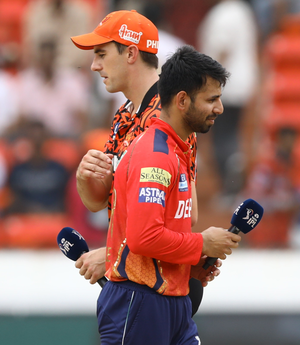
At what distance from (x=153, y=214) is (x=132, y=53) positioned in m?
0.77

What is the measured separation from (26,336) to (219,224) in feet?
7.24

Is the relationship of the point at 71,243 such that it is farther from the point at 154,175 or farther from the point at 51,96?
the point at 51,96

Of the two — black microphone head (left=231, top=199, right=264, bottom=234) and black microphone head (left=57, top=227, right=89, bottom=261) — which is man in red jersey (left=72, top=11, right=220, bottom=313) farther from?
black microphone head (left=231, top=199, right=264, bottom=234)

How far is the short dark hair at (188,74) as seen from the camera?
2436mm

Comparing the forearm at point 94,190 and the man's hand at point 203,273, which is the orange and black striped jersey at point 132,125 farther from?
the man's hand at point 203,273

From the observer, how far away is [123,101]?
6.14 m

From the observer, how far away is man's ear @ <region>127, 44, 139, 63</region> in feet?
8.83

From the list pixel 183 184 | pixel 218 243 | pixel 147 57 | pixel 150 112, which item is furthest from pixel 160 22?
pixel 218 243

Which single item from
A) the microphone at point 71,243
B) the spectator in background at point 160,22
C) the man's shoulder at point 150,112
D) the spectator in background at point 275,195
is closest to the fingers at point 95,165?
the man's shoulder at point 150,112

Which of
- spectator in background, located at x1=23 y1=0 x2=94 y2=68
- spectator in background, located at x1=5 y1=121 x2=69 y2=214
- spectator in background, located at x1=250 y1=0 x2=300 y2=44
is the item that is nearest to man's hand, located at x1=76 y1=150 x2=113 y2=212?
spectator in background, located at x1=5 y1=121 x2=69 y2=214

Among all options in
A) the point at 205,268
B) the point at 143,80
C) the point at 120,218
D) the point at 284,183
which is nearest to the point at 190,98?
the point at 143,80

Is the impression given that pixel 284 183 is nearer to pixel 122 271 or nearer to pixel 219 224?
pixel 219 224

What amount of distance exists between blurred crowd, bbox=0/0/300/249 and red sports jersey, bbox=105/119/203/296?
3.00 m

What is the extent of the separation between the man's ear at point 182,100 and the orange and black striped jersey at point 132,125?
158 mm
